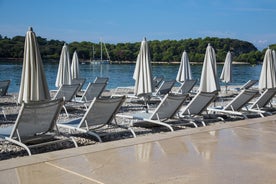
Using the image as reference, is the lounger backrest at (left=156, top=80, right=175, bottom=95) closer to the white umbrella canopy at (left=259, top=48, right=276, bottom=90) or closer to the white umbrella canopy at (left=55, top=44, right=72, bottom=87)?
the white umbrella canopy at (left=55, top=44, right=72, bottom=87)

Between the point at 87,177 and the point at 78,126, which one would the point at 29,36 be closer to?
the point at 78,126

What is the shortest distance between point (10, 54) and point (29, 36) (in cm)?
3554

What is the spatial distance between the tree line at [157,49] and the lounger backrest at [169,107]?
2781 centimetres

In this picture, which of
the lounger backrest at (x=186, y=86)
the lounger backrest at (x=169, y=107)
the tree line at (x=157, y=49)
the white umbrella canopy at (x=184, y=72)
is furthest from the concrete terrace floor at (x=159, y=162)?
the tree line at (x=157, y=49)

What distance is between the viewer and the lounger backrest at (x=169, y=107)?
20.7 feet

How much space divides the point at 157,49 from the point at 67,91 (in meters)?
41.9

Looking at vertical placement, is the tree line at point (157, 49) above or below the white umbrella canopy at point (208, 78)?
above

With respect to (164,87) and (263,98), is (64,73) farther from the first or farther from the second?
(263,98)

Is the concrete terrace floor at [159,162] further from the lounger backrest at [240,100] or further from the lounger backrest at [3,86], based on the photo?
the lounger backrest at [3,86]

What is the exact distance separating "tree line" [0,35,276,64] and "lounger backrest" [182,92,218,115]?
2708 centimetres

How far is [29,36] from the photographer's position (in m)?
5.90

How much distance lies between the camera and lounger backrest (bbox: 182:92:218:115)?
6866mm

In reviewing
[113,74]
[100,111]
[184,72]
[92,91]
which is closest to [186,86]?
[184,72]

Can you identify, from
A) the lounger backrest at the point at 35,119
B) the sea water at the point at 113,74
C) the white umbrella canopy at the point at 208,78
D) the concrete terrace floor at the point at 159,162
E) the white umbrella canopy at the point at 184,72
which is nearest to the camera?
the concrete terrace floor at the point at 159,162
